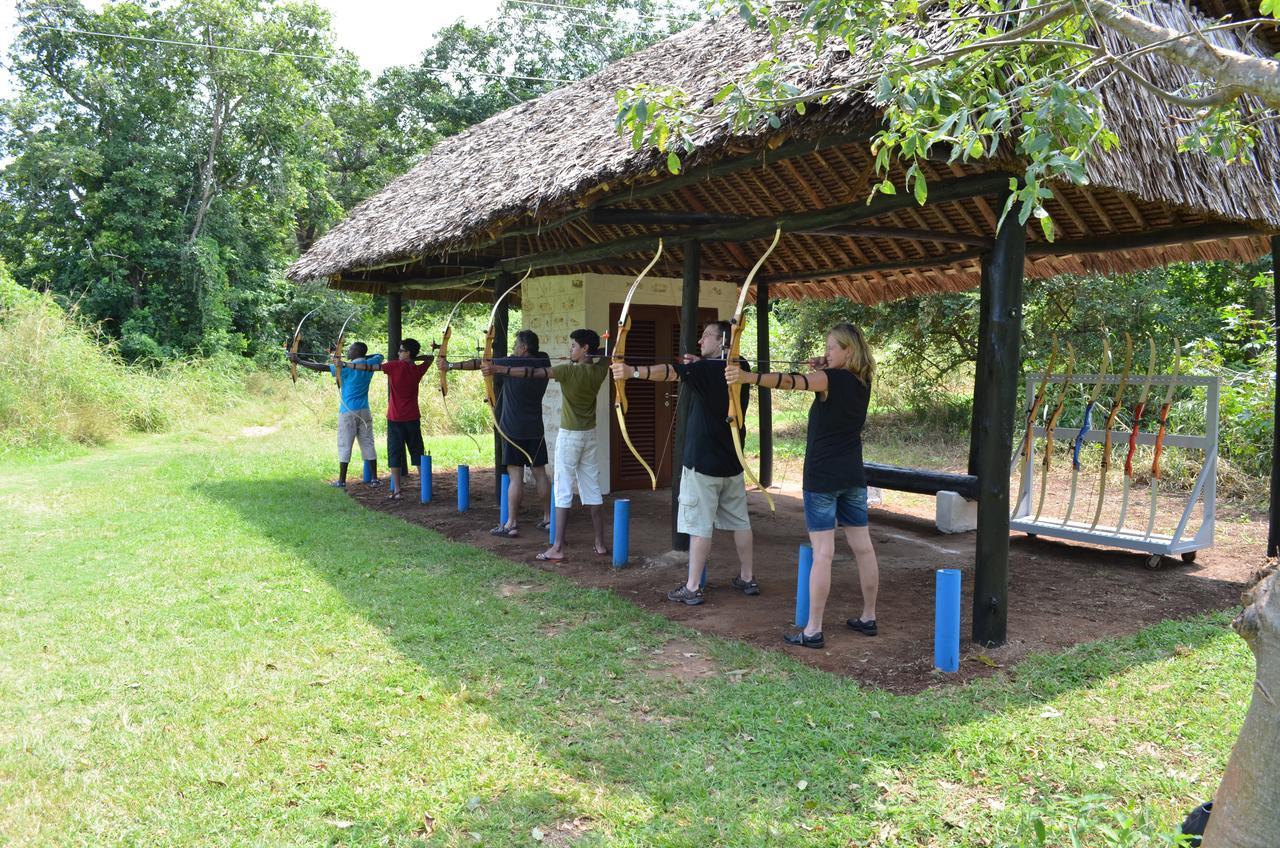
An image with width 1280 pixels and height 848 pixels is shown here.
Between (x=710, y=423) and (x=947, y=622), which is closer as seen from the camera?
(x=947, y=622)

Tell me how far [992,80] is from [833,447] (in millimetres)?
1695

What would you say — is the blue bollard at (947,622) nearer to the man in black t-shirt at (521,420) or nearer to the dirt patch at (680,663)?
the dirt patch at (680,663)

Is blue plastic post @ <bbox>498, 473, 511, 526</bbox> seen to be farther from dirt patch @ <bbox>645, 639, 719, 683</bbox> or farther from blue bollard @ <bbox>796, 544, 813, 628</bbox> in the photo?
blue bollard @ <bbox>796, 544, 813, 628</bbox>

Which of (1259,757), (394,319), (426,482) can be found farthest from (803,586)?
(394,319)

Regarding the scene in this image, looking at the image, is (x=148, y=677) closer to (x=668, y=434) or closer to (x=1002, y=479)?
(x=1002, y=479)

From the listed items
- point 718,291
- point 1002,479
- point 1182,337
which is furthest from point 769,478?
point 1182,337

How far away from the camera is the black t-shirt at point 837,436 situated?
4.26 meters

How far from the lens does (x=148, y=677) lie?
4074 millimetres

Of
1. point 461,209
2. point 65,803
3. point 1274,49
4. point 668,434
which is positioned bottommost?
point 65,803

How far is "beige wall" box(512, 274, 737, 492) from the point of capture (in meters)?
8.63

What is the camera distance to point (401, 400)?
922cm

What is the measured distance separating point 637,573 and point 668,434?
325cm

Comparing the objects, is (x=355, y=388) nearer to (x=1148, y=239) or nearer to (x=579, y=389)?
(x=579, y=389)

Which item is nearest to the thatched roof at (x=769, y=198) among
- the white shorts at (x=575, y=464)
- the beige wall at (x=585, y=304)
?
the beige wall at (x=585, y=304)
